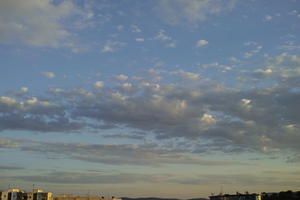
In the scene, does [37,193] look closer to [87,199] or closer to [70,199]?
[70,199]

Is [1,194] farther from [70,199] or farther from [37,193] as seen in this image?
[70,199]

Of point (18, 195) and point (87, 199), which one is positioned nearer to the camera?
point (18, 195)

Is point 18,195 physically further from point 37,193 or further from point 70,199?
point 70,199

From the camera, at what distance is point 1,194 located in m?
176

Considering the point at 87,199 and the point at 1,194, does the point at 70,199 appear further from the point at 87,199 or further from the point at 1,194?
the point at 1,194

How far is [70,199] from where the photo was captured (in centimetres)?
19025

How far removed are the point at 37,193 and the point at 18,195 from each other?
10166 mm

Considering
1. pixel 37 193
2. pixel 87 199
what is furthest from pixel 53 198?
pixel 87 199

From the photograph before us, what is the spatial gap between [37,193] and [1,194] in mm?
16932

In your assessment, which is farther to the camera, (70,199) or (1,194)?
(70,199)

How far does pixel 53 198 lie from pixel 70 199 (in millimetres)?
9834

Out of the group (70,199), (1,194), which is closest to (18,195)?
(1,194)

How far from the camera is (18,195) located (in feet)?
595

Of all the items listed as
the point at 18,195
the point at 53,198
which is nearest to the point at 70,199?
the point at 53,198
